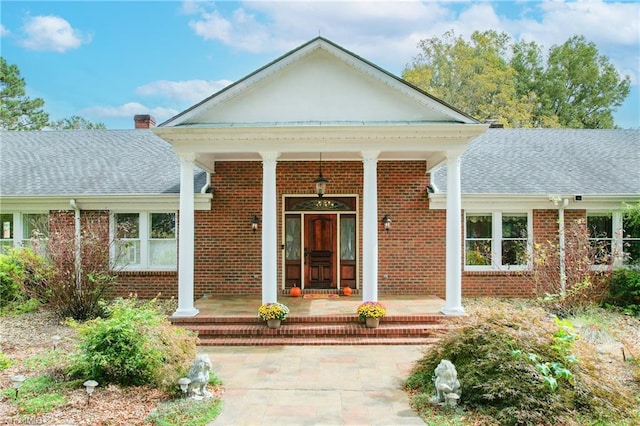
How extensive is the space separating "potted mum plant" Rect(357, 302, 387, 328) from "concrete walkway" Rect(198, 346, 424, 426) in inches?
23.1

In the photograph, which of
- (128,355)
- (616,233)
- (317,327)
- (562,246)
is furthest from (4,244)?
(616,233)

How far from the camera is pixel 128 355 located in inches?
237

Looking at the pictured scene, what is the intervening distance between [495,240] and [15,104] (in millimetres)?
35304

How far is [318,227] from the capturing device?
11.9 meters

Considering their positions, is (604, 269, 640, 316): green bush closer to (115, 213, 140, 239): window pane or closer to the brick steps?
the brick steps

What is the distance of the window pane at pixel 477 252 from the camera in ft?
38.9

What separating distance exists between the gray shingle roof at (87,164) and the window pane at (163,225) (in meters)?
0.75

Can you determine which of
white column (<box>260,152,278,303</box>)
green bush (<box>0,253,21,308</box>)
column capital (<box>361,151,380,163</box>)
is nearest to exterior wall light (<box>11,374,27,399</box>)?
white column (<box>260,152,278,303</box>)

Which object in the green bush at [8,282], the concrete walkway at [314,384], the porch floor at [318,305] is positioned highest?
the green bush at [8,282]

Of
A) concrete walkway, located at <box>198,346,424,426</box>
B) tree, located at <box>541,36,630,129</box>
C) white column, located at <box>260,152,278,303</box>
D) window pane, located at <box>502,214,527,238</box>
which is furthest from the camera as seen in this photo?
tree, located at <box>541,36,630,129</box>

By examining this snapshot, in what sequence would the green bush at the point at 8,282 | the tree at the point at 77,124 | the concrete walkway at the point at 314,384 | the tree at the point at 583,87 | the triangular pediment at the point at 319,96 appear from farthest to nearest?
the tree at the point at 77,124, the tree at the point at 583,87, the green bush at the point at 8,282, the triangular pediment at the point at 319,96, the concrete walkway at the point at 314,384

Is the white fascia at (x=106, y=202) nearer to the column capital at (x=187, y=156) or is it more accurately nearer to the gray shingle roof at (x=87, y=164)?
the gray shingle roof at (x=87, y=164)

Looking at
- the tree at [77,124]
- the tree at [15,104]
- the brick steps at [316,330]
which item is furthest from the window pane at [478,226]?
the tree at [77,124]

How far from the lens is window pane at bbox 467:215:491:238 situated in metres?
11.9
